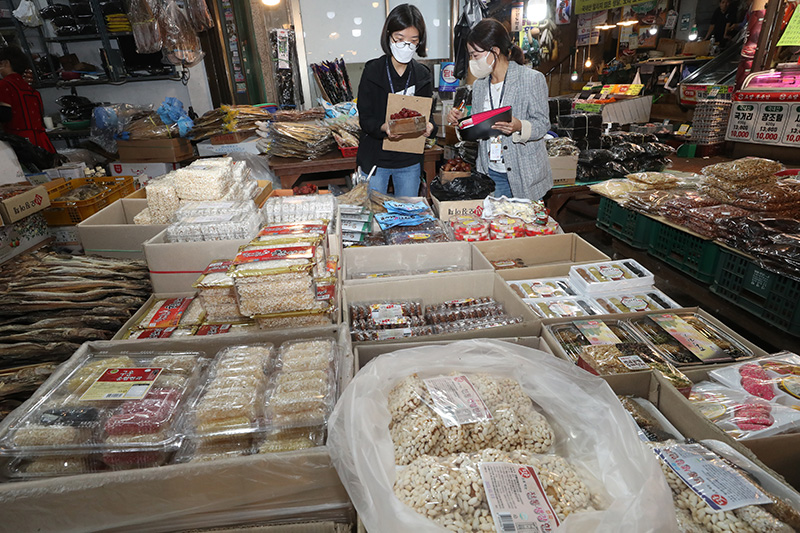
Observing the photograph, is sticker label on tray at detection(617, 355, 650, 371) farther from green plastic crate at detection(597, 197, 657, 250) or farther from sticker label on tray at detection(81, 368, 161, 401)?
green plastic crate at detection(597, 197, 657, 250)

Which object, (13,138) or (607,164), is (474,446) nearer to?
(607,164)

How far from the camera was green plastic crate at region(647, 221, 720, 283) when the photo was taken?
266 cm

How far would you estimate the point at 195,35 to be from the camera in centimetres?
551

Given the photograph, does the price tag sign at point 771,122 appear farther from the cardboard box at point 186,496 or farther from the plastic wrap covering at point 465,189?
the cardboard box at point 186,496

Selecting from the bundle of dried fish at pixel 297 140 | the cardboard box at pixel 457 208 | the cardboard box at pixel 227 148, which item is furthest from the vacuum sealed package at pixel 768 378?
the cardboard box at pixel 227 148

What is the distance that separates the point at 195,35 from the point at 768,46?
23.6 ft

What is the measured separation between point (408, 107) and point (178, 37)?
3971 mm

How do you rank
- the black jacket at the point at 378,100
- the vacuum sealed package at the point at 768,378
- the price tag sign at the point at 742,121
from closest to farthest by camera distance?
the vacuum sealed package at the point at 768,378 < the black jacket at the point at 378,100 < the price tag sign at the point at 742,121

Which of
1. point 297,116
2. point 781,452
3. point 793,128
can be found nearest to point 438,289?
point 781,452

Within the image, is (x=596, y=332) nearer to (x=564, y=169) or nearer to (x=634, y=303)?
(x=634, y=303)

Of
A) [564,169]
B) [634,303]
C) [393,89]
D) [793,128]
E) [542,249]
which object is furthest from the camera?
[793,128]

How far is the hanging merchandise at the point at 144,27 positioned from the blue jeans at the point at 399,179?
3740 mm

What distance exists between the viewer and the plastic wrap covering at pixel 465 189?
124 inches

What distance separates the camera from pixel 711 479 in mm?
1002
